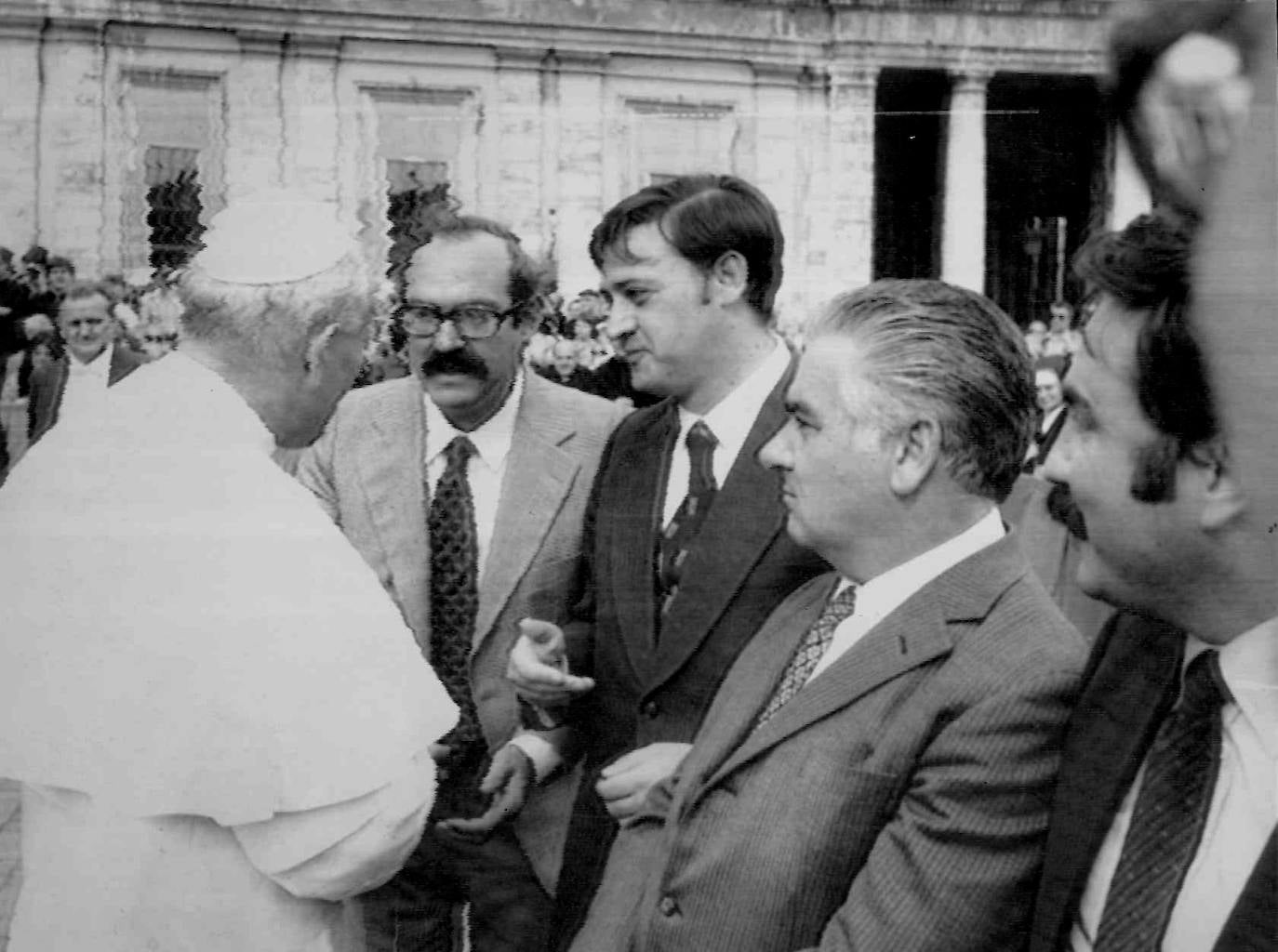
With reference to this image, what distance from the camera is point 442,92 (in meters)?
2.03

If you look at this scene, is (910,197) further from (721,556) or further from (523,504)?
(721,556)

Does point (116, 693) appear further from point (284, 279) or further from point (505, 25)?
point (505, 25)

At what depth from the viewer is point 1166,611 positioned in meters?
0.90

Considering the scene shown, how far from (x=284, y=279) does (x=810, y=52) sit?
1459 mm

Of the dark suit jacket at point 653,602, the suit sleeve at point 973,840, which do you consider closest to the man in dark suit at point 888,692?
the suit sleeve at point 973,840

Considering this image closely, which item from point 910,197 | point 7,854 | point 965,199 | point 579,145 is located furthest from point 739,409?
point 910,197

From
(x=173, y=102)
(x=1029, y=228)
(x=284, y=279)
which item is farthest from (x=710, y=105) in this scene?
(x=1029, y=228)

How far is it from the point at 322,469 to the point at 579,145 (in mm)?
693

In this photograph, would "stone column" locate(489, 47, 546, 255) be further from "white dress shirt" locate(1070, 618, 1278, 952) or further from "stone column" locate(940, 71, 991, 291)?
"stone column" locate(940, 71, 991, 291)

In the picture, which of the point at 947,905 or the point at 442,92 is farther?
the point at 442,92

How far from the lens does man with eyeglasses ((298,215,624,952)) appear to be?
1860 millimetres

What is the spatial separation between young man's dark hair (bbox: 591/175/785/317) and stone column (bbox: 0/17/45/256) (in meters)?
0.76

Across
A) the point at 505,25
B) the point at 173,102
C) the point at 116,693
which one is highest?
the point at 505,25

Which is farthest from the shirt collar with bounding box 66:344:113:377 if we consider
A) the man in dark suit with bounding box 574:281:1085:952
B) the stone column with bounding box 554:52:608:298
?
the man in dark suit with bounding box 574:281:1085:952
